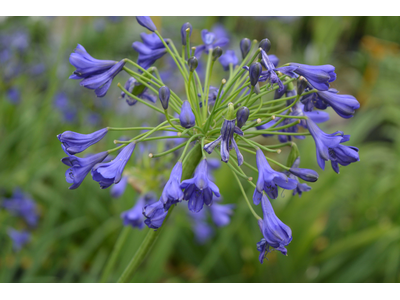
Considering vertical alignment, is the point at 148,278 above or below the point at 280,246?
below

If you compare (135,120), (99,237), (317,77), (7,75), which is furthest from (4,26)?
(317,77)

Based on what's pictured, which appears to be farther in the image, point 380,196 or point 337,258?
point 380,196

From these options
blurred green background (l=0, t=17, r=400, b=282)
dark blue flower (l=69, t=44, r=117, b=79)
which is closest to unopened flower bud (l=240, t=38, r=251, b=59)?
dark blue flower (l=69, t=44, r=117, b=79)

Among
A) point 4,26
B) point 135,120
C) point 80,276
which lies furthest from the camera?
point 4,26

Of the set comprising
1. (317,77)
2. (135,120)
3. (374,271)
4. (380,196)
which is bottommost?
(374,271)

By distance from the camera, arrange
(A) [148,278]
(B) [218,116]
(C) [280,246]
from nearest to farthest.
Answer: (C) [280,246]
(B) [218,116]
(A) [148,278]

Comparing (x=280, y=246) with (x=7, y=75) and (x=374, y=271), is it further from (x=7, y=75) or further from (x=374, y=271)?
(x=7, y=75)
